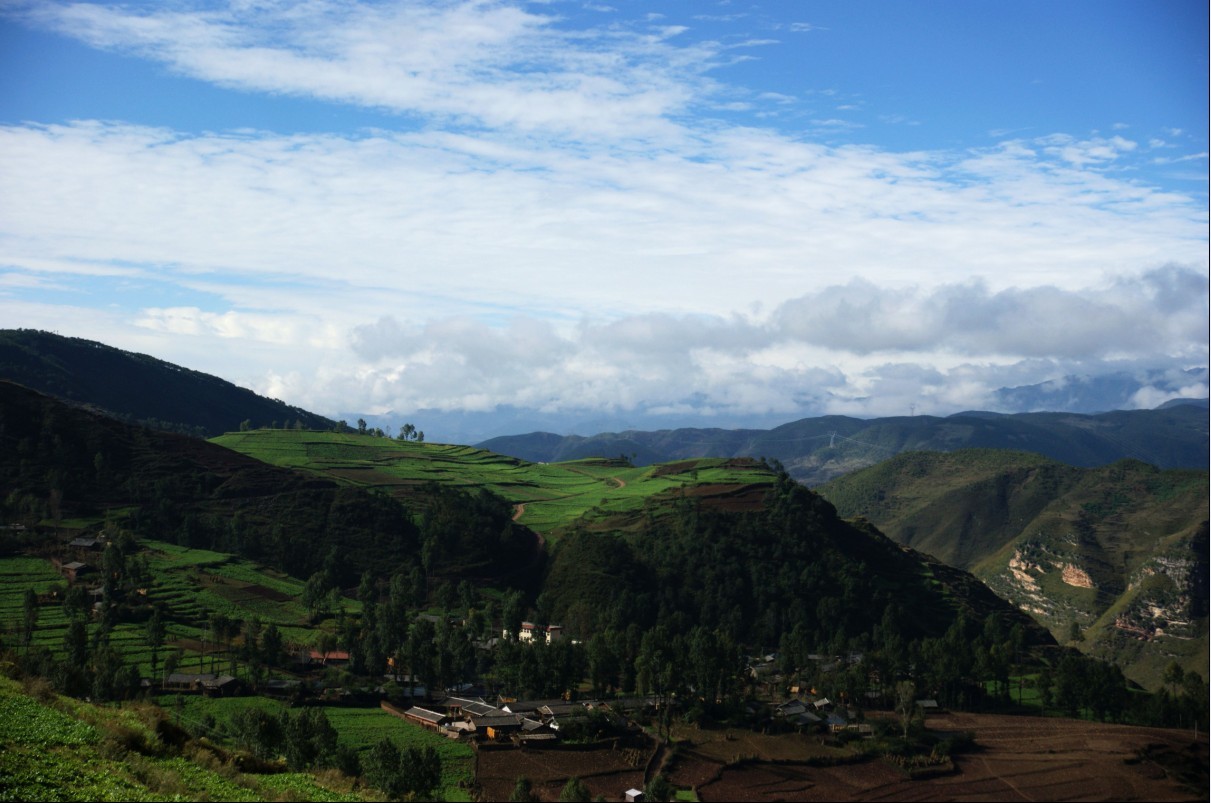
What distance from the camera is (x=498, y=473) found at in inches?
6073

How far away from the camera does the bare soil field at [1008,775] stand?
46.1 m

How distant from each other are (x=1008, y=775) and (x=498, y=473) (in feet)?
366

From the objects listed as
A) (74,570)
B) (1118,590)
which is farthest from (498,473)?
(1118,590)

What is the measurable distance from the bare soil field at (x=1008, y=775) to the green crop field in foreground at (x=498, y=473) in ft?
225

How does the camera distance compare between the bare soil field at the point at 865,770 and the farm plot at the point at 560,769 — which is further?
the bare soil field at the point at 865,770

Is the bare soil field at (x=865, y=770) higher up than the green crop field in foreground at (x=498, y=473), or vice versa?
the green crop field in foreground at (x=498, y=473)

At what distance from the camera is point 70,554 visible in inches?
3196

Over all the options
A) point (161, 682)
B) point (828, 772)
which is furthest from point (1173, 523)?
point (161, 682)

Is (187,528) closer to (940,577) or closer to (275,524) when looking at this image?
(275,524)

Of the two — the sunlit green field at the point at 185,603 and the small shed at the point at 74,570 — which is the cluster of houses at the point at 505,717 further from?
the small shed at the point at 74,570

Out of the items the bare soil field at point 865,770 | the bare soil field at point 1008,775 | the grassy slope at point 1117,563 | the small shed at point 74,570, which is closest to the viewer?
the bare soil field at point 1008,775

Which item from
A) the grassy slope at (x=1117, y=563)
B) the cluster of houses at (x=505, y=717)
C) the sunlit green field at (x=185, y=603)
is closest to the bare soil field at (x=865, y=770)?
the cluster of houses at (x=505, y=717)

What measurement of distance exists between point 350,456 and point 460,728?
9712 centimetres

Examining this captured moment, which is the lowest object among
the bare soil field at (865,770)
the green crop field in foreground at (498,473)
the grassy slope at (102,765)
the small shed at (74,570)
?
the bare soil field at (865,770)
